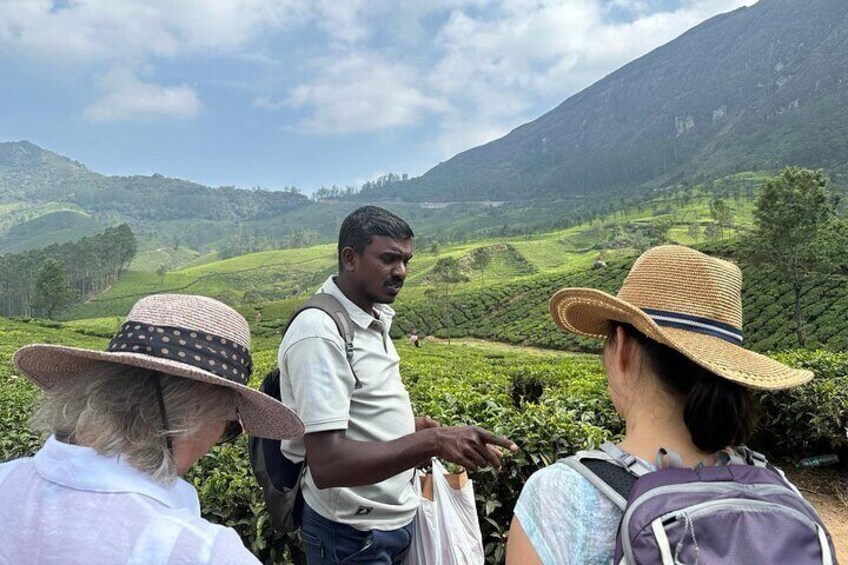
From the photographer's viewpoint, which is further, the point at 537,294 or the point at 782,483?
the point at 537,294

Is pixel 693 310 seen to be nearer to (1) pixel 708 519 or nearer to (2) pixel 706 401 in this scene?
(2) pixel 706 401

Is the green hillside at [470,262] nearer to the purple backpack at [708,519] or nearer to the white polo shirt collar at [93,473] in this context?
the purple backpack at [708,519]

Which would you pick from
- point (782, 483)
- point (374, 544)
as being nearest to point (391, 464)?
point (374, 544)

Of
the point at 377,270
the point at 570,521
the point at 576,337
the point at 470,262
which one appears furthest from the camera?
the point at 470,262

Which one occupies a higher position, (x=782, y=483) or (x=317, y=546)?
(x=782, y=483)

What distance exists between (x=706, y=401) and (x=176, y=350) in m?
1.26

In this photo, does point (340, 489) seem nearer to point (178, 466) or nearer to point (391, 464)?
point (391, 464)

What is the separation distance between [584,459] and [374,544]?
40.1 inches

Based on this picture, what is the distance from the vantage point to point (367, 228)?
7.22 ft

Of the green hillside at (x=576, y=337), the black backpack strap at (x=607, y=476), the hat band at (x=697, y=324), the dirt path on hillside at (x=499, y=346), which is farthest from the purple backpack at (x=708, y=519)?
the dirt path on hillside at (x=499, y=346)

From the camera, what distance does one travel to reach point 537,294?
137ft

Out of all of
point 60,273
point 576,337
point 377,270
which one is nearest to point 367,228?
point 377,270

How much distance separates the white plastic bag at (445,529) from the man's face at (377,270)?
709mm

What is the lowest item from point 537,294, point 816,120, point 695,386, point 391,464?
point 537,294
